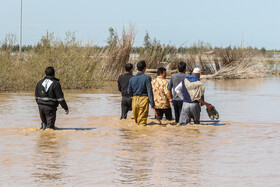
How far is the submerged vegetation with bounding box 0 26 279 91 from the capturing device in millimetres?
24922

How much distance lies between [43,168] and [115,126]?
516 cm

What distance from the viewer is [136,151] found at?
9297mm

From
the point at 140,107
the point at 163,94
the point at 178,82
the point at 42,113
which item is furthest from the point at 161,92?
the point at 42,113

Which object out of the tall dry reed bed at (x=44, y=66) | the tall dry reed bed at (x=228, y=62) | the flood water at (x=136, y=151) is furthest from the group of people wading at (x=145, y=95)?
the tall dry reed bed at (x=228, y=62)

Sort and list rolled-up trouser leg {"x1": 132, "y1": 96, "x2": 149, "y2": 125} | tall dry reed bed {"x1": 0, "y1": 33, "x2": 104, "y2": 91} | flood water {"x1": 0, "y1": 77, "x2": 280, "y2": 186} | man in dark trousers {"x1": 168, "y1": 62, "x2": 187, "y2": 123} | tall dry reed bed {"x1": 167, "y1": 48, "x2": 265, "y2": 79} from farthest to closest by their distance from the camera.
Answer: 1. tall dry reed bed {"x1": 167, "y1": 48, "x2": 265, "y2": 79}
2. tall dry reed bed {"x1": 0, "y1": 33, "x2": 104, "y2": 91}
3. man in dark trousers {"x1": 168, "y1": 62, "x2": 187, "y2": 123}
4. rolled-up trouser leg {"x1": 132, "y1": 96, "x2": 149, "y2": 125}
5. flood water {"x1": 0, "y1": 77, "x2": 280, "y2": 186}

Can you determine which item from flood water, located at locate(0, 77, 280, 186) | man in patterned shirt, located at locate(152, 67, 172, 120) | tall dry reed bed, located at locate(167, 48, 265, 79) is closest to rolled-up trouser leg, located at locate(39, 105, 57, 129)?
flood water, located at locate(0, 77, 280, 186)

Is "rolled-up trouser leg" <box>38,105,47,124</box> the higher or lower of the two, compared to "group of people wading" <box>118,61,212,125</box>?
lower

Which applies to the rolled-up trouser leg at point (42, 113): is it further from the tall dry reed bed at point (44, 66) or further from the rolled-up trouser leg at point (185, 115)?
the tall dry reed bed at point (44, 66)

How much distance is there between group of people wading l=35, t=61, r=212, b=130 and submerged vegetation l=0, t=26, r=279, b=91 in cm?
1240

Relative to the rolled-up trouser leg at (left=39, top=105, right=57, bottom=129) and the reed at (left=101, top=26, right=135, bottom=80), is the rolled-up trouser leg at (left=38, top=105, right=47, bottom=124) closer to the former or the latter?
the rolled-up trouser leg at (left=39, top=105, right=57, bottom=129)

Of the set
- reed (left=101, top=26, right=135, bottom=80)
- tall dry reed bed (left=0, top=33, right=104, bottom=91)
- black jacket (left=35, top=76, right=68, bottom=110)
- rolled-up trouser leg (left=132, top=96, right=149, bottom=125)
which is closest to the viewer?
black jacket (left=35, top=76, right=68, bottom=110)

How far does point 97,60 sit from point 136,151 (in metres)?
22.7

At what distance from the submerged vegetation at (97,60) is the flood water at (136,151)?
9318mm

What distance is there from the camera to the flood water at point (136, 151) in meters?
7.17
